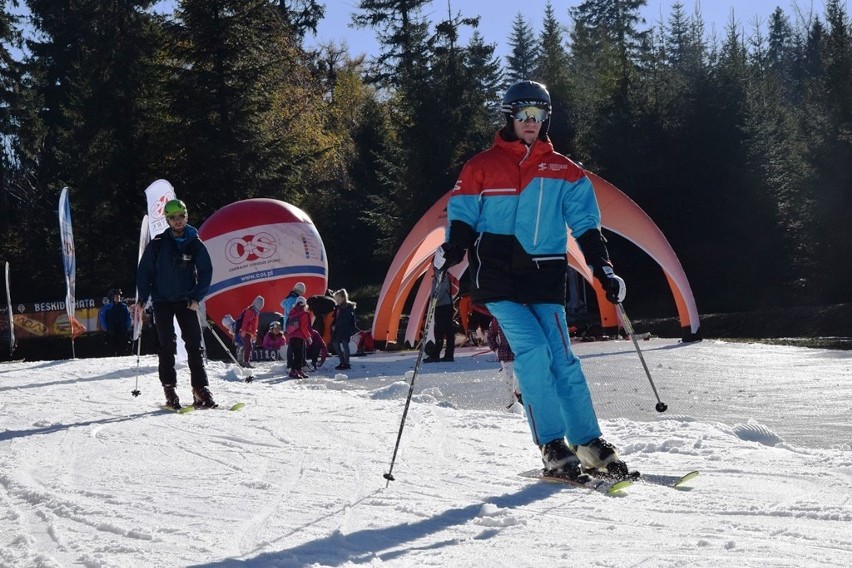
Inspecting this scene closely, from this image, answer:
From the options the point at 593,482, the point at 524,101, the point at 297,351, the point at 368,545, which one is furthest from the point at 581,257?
the point at 368,545

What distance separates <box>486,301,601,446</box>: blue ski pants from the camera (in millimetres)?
4988

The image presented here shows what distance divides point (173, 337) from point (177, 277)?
624 mm

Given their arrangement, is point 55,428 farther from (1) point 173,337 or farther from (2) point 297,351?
(2) point 297,351

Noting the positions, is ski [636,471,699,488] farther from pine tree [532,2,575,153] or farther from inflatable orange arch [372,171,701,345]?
pine tree [532,2,575,153]

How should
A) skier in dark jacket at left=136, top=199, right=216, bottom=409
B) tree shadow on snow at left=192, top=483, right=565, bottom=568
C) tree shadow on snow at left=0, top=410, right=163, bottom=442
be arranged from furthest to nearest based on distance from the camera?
skier in dark jacket at left=136, top=199, right=216, bottom=409 < tree shadow on snow at left=0, top=410, right=163, bottom=442 < tree shadow on snow at left=192, top=483, right=565, bottom=568

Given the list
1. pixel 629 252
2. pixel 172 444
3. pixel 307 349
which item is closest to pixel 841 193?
pixel 629 252

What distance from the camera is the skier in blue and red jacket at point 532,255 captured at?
501cm

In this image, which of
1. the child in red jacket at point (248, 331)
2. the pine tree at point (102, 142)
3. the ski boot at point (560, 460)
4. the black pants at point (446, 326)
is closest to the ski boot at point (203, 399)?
the ski boot at point (560, 460)

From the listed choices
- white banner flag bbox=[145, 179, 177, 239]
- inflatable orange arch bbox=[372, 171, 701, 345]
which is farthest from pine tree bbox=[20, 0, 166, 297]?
white banner flag bbox=[145, 179, 177, 239]

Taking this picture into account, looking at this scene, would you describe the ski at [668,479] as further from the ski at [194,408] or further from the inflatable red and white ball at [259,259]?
the inflatable red and white ball at [259,259]

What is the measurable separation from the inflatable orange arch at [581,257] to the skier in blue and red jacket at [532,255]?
1105 cm

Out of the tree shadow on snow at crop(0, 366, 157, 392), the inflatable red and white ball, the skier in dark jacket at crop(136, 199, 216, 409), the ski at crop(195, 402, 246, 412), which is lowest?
the ski at crop(195, 402, 246, 412)

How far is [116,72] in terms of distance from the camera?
37.2m

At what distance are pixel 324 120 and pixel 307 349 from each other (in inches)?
1232
